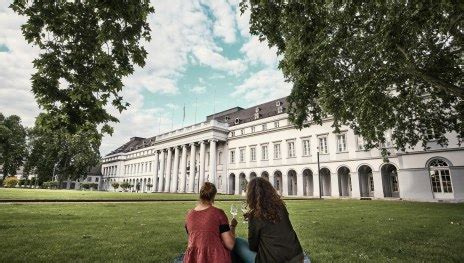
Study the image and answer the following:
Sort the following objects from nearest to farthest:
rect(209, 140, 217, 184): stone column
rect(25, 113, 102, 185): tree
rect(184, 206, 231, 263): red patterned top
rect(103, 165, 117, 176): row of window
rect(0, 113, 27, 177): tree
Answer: rect(184, 206, 231, 263): red patterned top → rect(209, 140, 217, 184): stone column → rect(0, 113, 27, 177): tree → rect(25, 113, 102, 185): tree → rect(103, 165, 117, 176): row of window

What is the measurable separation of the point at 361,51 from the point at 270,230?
10350 mm

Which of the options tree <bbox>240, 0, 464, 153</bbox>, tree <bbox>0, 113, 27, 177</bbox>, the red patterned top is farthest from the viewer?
tree <bbox>0, 113, 27, 177</bbox>

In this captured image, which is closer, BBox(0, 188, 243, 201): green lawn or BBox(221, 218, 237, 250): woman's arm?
BBox(221, 218, 237, 250): woman's arm

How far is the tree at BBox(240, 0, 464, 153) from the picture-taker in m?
8.34

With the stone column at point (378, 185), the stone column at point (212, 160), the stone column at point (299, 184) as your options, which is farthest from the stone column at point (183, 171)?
the stone column at point (378, 185)

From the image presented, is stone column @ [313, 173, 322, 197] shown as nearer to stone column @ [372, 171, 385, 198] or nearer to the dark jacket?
stone column @ [372, 171, 385, 198]

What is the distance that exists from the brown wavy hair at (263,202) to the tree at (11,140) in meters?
69.5

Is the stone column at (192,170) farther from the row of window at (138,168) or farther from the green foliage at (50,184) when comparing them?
the green foliage at (50,184)

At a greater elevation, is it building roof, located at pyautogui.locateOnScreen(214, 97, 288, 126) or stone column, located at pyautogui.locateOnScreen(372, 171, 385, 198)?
building roof, located at pyautogui.locateOnScreen(214, 97, 288, 126)

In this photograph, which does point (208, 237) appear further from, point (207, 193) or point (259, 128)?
point (259, 128)

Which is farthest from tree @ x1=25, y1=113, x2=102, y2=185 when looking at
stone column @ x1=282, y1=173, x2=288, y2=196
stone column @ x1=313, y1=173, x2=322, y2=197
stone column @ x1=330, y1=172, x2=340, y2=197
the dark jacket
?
the dark jacket

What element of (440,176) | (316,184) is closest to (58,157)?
(316,184)

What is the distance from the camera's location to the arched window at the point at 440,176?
25797mm

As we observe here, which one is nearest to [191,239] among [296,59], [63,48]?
[63,48]
